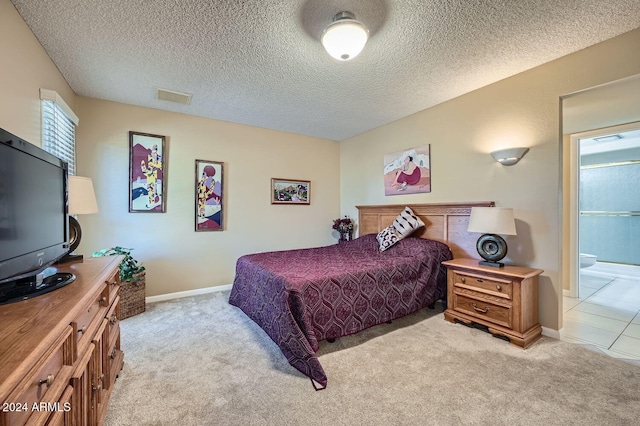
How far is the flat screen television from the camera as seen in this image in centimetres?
105

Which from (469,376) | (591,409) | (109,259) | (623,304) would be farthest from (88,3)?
(623,304)

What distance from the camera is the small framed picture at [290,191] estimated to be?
443cm

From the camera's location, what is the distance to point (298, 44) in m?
2.17

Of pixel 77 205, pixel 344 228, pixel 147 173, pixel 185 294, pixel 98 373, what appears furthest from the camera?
pixel 344 228

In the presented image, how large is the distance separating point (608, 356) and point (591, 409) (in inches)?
35.0

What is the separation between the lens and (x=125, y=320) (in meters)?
2.86

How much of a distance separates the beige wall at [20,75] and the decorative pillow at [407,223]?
3683 mm

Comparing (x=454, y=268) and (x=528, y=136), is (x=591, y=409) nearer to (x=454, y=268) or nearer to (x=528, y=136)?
(x=454, y=268)

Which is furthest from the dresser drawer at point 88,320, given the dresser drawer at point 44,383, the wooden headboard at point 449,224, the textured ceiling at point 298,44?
the wooden headboard at point 449,224

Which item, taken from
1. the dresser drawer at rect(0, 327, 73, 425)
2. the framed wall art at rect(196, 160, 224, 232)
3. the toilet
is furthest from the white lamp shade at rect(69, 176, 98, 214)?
the toilet

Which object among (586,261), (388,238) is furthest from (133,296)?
(586,261)

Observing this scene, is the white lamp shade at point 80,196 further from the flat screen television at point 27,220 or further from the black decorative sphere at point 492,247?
the black decorative sphere at point 492,247

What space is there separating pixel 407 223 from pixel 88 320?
3230mm

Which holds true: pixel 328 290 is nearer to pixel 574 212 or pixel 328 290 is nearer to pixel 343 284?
pixel 343 284
